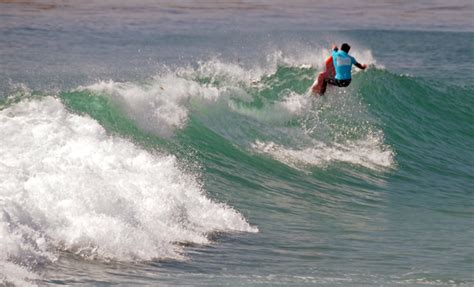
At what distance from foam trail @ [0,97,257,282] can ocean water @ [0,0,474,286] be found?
0.09ft

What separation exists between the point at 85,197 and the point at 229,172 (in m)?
5.30

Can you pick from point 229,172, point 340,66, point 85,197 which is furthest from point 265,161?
point 85,197

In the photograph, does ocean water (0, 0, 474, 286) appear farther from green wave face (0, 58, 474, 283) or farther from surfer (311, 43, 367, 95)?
surfer (311, 43, 367, 95)

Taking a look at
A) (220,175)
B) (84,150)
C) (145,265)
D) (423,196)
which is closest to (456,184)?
(423,196)

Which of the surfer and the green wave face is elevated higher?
the surfer

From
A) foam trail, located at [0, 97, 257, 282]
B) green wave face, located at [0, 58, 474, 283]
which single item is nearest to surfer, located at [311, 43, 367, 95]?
green wave face, located at [0, 58, 474, 283]

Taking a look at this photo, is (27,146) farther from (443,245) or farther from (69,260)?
(443,245)

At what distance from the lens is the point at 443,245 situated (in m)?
13.2

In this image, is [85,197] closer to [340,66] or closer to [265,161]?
[265,161]

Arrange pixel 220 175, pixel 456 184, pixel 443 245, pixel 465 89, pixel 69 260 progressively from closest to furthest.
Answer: pixel 69 260, pixel 443 245, pixel 220 175, pixel 456 184, pixel 465 89

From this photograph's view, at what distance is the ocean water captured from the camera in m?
11.0

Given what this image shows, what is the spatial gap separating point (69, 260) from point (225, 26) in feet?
104

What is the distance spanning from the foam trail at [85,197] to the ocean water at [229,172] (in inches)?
1.0

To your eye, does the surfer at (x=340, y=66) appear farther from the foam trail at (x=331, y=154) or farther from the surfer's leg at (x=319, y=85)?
the foam trail at (x=331, y=154)
